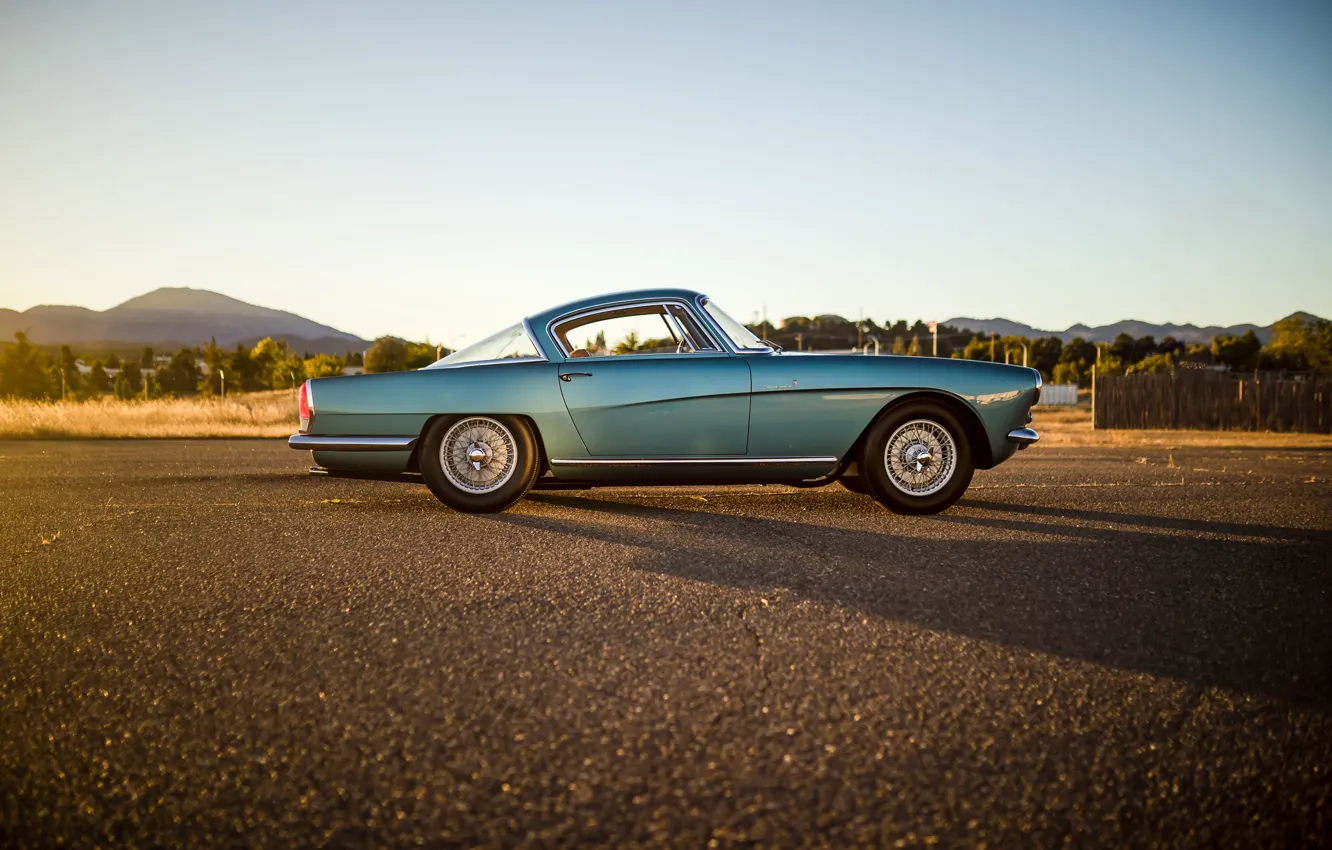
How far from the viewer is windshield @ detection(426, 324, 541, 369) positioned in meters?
6.30

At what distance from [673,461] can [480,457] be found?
1.26 m

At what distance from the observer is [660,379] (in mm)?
6047

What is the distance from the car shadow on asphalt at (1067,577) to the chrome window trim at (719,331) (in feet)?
3.64

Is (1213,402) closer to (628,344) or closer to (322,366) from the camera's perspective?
→ (628,344)

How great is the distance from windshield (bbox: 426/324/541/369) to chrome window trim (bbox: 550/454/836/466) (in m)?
0.77

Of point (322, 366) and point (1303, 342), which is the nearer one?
point (1303, 342)

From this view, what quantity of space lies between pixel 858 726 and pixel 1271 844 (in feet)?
2.79

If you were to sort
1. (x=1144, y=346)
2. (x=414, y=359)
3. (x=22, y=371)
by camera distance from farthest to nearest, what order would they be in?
(x=1144, y=346)
(x=414, y=359)
(x=22, y=371)

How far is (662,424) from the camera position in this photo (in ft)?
19.8

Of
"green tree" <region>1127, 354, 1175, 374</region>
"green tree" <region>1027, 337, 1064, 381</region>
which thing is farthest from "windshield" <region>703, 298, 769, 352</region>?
"green tree" <region>1027, 337, 1064, 381</region>

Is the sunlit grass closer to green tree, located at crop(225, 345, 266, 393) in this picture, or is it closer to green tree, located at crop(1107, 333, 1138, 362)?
green tree, located at crop(225, 345, 266, 393)

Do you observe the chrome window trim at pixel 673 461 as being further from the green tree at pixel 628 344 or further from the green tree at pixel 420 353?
the green tree at pixel 420 353

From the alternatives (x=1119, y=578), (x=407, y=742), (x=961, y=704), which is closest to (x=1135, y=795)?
(x=961, y=704)

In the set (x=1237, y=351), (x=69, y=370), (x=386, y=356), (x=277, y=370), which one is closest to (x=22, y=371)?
(x=277, y=370)
